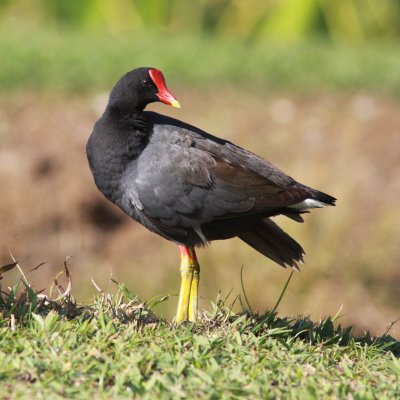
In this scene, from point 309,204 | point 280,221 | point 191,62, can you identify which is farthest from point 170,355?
point 191,62

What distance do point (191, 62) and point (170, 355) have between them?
7.72m

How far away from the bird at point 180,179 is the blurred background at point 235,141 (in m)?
2.94

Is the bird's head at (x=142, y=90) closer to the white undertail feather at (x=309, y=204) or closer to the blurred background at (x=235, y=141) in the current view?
the white undertail feather at (x=309, y=204)

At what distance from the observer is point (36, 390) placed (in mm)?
3725

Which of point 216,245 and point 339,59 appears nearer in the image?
point 216,245

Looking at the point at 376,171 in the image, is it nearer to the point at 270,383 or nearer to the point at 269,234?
the point at 269,234

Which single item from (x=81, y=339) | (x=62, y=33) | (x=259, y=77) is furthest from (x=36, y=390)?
(x=62, y=33)

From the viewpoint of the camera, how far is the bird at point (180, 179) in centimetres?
487

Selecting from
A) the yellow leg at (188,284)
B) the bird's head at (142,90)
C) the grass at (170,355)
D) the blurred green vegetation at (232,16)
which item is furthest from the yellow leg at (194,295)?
the blurred green vegetation at (232,16)

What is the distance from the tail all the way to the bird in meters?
0.10

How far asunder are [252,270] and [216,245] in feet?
1.31

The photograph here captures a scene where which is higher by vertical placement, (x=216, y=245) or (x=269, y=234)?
(x=269, y=234)

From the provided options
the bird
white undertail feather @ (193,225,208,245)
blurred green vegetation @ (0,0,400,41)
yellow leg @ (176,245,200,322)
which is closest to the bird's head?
the bird

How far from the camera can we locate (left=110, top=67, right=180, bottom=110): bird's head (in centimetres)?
505
